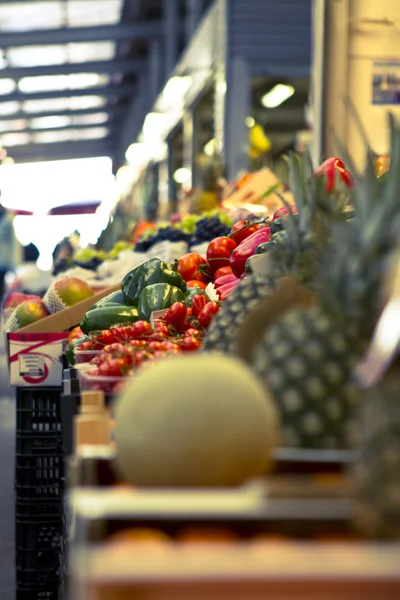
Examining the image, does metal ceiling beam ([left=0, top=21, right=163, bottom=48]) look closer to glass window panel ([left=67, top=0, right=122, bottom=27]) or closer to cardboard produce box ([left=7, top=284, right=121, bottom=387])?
glass window panel ([left=67, top=0, right=122, bottom=27])

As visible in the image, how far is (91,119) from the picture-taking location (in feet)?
106

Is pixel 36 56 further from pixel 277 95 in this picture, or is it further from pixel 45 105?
pixel 277 95

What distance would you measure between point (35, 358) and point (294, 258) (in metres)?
1.53

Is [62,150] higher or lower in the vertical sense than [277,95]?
higher

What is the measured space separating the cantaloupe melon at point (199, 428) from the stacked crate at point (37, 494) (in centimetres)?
191

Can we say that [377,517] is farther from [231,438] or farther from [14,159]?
[14,159]

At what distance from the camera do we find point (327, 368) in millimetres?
1181

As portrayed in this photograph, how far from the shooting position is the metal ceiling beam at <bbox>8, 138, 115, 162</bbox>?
113ft

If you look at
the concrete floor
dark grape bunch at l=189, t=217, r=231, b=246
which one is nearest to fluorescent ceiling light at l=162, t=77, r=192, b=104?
the concrete floor

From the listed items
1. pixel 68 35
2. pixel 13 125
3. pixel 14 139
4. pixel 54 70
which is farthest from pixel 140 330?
pixel 14 139

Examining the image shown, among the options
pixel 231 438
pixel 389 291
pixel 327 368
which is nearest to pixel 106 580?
pixel 231 438

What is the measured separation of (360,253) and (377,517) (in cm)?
41

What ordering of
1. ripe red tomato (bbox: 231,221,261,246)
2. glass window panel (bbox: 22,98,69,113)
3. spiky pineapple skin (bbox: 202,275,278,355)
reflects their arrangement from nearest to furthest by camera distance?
1. spiky pineapple skin (bbox: 202,275,278,355)
2. ripe red tomato (bbox: 231,221,261,246)
3. glass window panel (bbox: 22,98,69,113)

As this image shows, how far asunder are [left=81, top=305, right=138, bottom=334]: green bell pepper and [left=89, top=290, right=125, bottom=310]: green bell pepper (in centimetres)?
10
